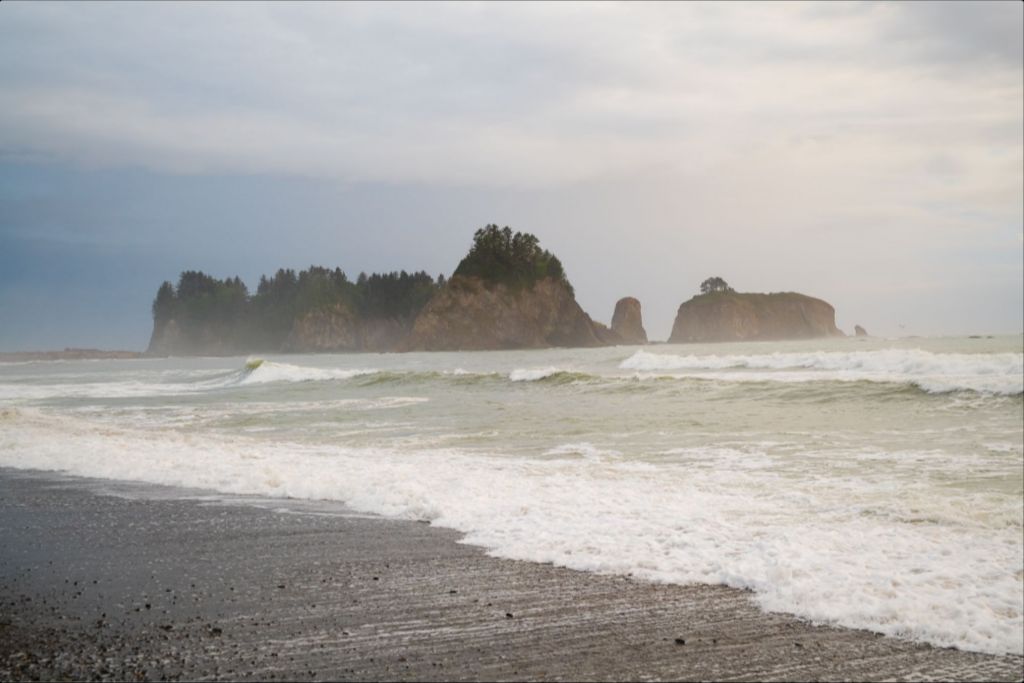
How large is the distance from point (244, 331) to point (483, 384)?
A: 156 metres

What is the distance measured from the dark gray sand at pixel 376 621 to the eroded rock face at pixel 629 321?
152740mm

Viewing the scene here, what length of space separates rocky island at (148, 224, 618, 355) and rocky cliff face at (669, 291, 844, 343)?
1235 centimetres

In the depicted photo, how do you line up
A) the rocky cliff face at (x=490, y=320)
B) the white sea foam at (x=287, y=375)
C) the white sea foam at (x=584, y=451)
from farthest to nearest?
the rocky cliff face at (x=490, y=320) → the white sea foam at (x=287, y=375) → the white sea foam at (x=584, y=451)

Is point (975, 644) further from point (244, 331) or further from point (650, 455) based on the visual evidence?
point (244, 331)

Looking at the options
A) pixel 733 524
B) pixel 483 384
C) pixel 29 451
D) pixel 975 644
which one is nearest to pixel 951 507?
pixel 733 524

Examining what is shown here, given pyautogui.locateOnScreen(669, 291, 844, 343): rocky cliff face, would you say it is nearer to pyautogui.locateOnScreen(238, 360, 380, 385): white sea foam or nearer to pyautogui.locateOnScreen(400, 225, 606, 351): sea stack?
pyautogui.locateOnScreen(400, 225, 606, 351): sea stack

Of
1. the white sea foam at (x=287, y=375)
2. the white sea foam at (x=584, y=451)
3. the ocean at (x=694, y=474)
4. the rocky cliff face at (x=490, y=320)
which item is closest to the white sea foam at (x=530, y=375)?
the ocean at (x=694, y=474)

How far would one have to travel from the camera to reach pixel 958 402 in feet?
58.6

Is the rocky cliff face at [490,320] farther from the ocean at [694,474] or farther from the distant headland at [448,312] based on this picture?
the ocean at [694,474]

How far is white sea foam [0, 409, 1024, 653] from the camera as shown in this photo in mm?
4613

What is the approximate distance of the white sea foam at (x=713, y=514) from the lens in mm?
4613

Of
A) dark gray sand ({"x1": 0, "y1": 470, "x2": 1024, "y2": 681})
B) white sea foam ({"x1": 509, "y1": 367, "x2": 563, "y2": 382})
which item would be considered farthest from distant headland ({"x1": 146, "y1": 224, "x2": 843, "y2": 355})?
dark gray sand ({"x1": 0, "y1": 470, "x2": 1024, "y2": 681})

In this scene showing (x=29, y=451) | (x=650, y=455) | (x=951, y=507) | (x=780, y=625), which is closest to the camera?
(x=780, y=625)

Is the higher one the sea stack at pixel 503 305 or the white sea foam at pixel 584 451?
the sea stack at pixel 503 305
